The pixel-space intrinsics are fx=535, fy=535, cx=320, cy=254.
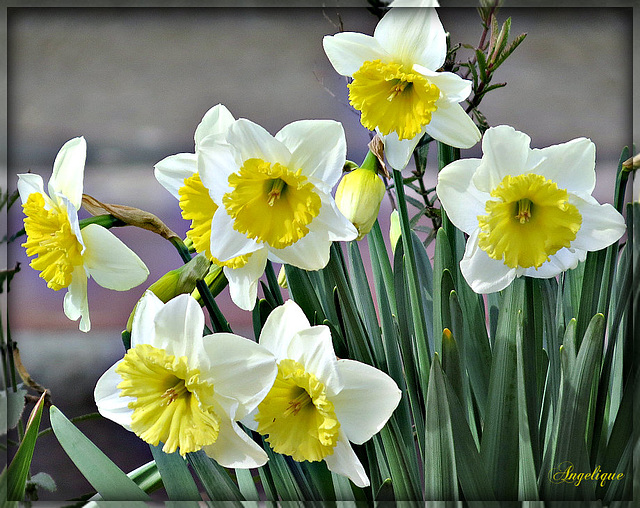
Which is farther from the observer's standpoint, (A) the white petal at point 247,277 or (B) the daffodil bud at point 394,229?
(B) the daffodil bud at point 394,229

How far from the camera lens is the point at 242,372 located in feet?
2.10

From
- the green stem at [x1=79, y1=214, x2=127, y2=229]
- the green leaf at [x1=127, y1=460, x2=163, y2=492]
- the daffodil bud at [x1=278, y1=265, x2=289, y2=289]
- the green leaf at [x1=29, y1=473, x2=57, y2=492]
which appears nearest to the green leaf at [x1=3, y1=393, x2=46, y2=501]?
the green leaf at [x1=29, y1=473, x2=57, y2=492]

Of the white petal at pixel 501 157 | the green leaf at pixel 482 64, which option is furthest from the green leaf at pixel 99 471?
the green leaf at pixel 482 64

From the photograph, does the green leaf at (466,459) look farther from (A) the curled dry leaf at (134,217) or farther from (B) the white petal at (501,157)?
(A) the curled dry leaf at (134,217)

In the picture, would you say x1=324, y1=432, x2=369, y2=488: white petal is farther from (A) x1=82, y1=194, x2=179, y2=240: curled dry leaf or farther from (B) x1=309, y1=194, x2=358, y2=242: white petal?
(A) x1=82, y1=194, x2=179, y2=240: curled dry leaf

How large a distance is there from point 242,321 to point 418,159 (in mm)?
362

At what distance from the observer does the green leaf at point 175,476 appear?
69cm

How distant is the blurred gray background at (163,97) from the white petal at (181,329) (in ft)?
0.56

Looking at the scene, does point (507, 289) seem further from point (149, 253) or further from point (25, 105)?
point (25, 105)

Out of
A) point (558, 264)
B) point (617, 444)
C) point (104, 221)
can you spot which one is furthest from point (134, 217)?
point (617, 444)

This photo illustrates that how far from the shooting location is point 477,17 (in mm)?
813

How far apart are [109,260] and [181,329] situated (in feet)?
0.49

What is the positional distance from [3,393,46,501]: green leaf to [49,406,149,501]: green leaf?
55mm

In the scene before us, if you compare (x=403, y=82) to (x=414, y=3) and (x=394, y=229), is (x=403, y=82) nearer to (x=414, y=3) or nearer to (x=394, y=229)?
(x=414, y=3)
